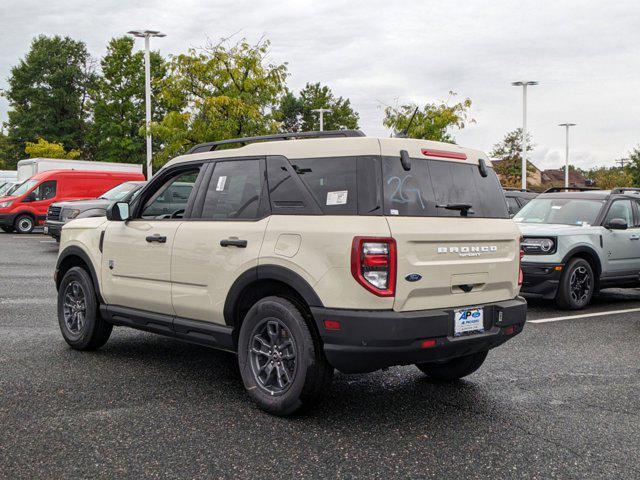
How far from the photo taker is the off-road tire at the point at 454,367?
18.1 ft

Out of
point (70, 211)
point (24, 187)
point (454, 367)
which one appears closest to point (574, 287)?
point (454, 367)

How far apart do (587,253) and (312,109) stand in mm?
61775

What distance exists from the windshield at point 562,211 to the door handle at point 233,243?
6922 mm

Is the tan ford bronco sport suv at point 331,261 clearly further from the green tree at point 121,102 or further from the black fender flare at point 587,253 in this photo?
the green tree at point 121,102

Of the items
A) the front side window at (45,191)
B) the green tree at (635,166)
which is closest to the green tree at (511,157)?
the green tree at (635,166)

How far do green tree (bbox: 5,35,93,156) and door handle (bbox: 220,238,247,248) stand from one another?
60.9m

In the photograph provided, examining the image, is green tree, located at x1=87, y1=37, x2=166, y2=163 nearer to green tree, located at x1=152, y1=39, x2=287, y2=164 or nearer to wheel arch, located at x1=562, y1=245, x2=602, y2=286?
green tree, located at x1=152, y1=39, x2=287, y2=164

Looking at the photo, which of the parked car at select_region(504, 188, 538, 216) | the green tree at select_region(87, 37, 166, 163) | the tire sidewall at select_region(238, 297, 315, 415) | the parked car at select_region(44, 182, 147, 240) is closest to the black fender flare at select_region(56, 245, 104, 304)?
the tire sidewall at select_region(238, 297, 315, 415)

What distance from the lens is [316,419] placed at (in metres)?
4.72

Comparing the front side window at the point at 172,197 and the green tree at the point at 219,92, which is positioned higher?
the green tree at the point at 219,92

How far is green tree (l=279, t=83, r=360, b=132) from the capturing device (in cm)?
6938

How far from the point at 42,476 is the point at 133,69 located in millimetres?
55817

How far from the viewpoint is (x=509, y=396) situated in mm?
5316

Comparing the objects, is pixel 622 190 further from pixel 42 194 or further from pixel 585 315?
pixel 42 194
